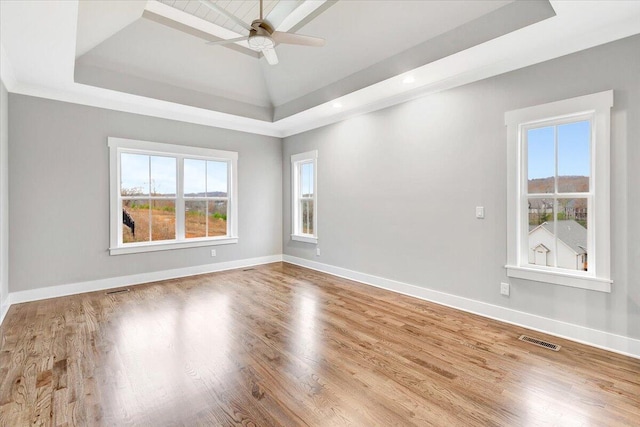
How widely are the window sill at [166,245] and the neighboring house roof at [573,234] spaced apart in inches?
193

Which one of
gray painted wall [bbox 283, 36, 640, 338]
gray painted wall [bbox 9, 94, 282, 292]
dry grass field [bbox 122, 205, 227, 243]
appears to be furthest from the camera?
dry grass field [bbox 122, 205, 227, 243]

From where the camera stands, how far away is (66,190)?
4.16m

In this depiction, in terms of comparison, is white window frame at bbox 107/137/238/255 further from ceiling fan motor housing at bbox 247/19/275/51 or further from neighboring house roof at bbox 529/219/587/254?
neighboring house roof at bbox 529/219/587/254

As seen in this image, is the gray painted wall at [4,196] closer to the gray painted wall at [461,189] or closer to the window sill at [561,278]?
the gray painted wall at [461,189]

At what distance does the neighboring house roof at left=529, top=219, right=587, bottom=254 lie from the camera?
9.32 ft

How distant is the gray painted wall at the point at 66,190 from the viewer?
152 inches

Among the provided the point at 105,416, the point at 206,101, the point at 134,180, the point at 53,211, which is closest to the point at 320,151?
the point at 206,101

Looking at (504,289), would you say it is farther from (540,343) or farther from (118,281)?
(118,281)

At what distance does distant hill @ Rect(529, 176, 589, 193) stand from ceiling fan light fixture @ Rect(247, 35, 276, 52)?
9.67 ft

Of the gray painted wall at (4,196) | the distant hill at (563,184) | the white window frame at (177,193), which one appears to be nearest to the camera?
the distant hill at (563,184)

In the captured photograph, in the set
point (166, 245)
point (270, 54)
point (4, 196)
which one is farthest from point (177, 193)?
point (270, 54)

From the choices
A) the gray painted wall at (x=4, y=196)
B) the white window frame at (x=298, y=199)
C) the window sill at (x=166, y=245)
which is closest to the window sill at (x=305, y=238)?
the white window frame at (x=298, y=199)

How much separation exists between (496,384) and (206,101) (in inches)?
201

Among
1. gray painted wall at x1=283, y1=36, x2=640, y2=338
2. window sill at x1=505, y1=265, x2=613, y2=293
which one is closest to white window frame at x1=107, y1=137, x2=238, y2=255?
gray painted wall at x1=283, y1=36, x2=640, y2=338
